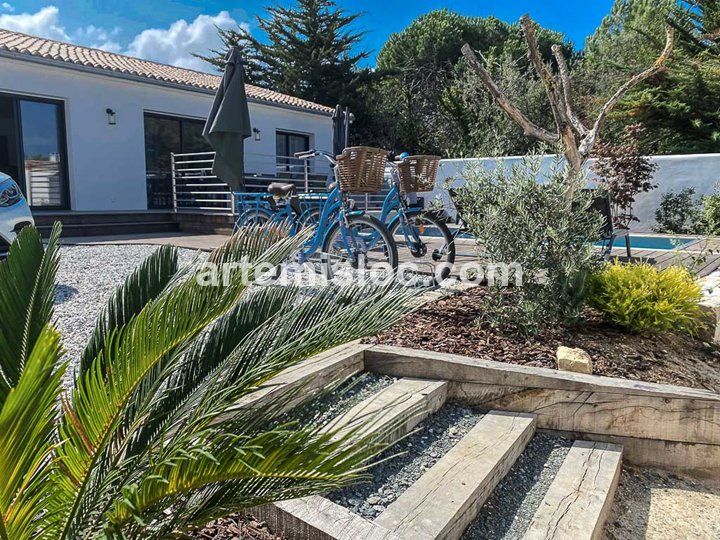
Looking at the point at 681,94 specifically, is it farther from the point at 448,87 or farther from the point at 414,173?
the point at 414,173

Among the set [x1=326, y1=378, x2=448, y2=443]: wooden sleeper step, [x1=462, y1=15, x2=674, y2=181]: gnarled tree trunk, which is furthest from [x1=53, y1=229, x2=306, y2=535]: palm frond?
[x1=462, y1=15, x2=674, y2=181]: gnarled tree trunk

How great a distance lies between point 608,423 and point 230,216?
310 inches

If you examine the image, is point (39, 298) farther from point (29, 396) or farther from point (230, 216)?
point (230, 216)

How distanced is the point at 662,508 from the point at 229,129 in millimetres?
7199

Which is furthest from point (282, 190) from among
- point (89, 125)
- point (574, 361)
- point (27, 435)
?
point (89, 125)

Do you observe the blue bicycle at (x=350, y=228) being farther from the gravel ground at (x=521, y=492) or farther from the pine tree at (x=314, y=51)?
the pine tree at (x=314, y=51)

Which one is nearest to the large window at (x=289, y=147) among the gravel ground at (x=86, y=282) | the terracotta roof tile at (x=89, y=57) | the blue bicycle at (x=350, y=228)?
the terracotta roof tile at (x=89, y=57)

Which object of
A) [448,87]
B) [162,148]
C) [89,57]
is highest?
[448,87]

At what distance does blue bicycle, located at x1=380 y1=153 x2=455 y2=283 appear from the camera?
169 inches

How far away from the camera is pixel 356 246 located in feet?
14.3

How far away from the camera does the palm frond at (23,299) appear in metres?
1.13

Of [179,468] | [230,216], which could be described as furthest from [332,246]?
[230,216]

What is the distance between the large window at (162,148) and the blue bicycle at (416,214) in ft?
28.2

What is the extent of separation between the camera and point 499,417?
230cm
